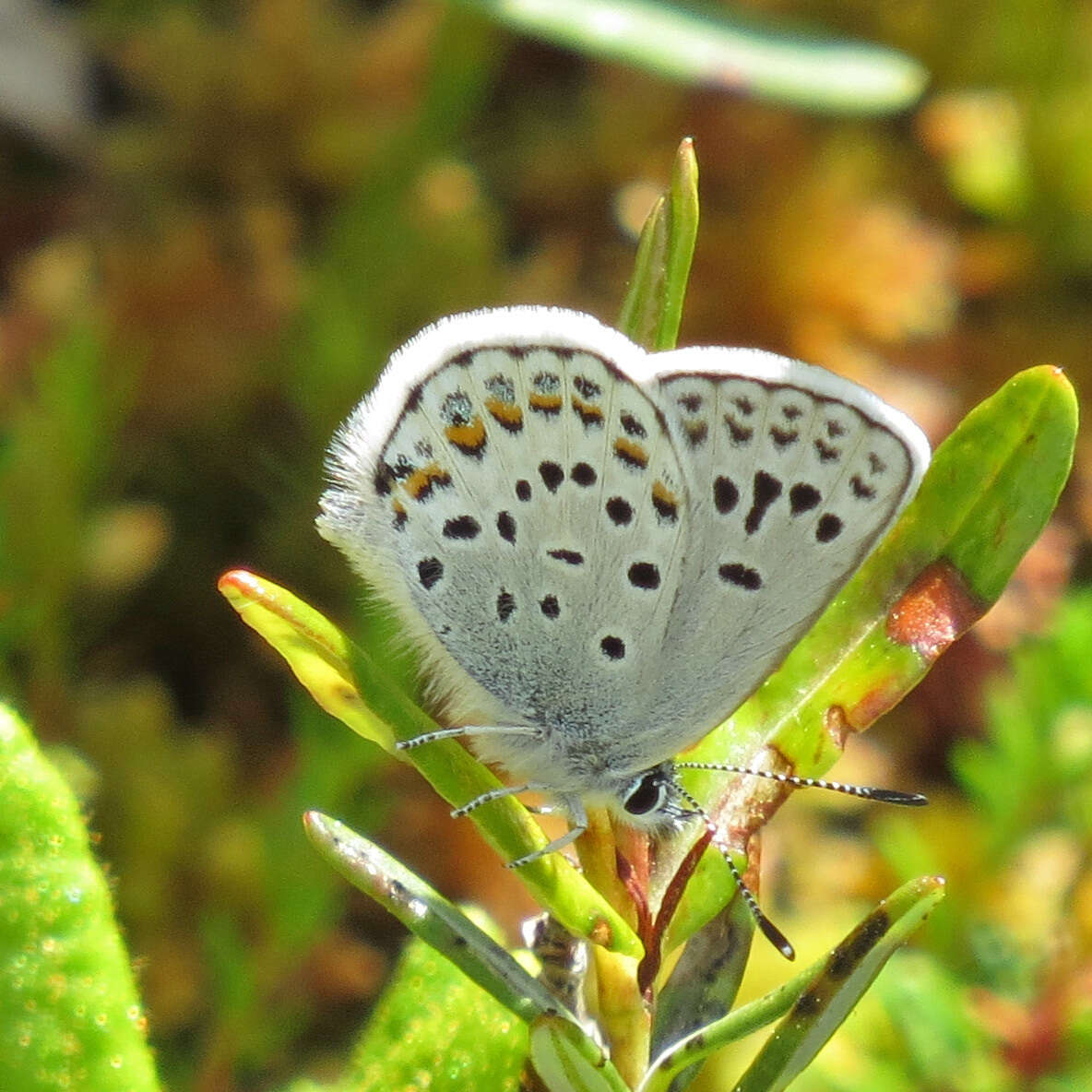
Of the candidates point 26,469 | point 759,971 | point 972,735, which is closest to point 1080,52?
point 972,735

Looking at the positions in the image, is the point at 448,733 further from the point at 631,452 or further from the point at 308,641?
the point at 631,452

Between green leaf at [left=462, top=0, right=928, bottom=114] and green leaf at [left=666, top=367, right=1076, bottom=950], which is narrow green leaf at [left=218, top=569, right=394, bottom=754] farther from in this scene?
green leaf at [left=462, top=0, right=928, bottom=114]

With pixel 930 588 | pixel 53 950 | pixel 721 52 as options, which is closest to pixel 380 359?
pixel 721 52

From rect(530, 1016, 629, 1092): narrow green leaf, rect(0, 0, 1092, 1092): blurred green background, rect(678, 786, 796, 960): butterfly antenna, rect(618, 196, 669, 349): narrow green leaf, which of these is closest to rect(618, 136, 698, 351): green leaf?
rect(618, 196, 669, 349): narrow green leaf

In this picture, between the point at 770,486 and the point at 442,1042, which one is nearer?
the point at 442,1042

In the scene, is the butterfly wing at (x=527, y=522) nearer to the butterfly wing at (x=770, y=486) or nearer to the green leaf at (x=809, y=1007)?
the butterfly wing at (x=770, y=486)

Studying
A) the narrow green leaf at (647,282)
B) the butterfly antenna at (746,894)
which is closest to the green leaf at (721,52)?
the narrow green leaf at (647,282)
